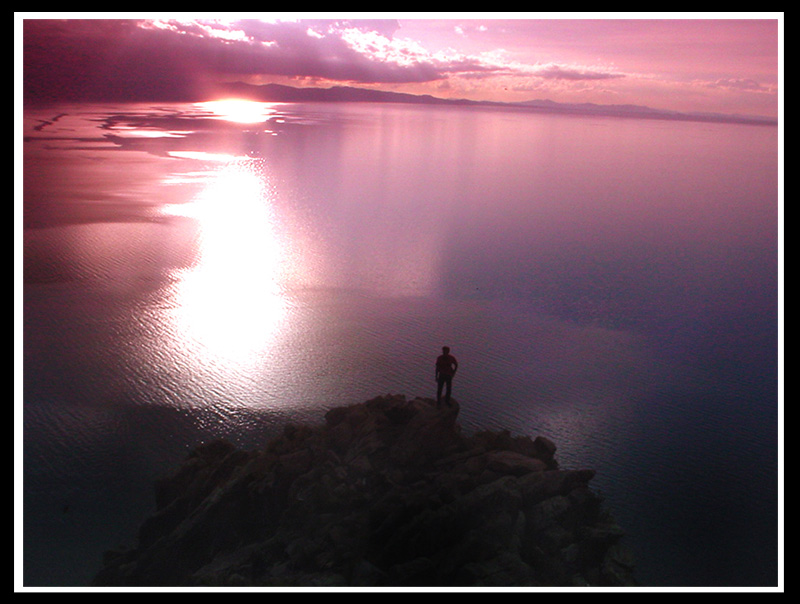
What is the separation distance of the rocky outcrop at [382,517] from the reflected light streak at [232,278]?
20.5ft

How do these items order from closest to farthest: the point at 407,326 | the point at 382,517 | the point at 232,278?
1. the point at 382,517
2. the point at 407,326
3. the point at 232,278

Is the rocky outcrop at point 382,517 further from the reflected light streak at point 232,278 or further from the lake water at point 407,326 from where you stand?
the reflected light streak at point 232,278

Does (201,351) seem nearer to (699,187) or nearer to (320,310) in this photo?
(320,310)

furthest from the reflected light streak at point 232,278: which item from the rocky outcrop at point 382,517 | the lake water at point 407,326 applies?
the rocky outcrop at point 382,517

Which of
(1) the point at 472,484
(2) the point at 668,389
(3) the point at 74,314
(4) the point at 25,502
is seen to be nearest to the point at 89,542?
(4) the point at 25,502

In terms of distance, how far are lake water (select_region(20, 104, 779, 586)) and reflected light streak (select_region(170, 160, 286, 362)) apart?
88mm

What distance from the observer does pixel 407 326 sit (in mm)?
15273

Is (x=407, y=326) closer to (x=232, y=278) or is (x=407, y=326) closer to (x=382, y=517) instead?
(x=232, y=278)

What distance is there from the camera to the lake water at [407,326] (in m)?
9.88

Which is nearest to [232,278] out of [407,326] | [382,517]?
[407,326]

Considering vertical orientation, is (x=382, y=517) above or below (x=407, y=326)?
below

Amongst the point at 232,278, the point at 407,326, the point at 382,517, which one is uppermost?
the point at 232,278

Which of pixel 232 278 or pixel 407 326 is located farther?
pixel 232 278

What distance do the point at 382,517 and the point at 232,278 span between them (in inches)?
518
